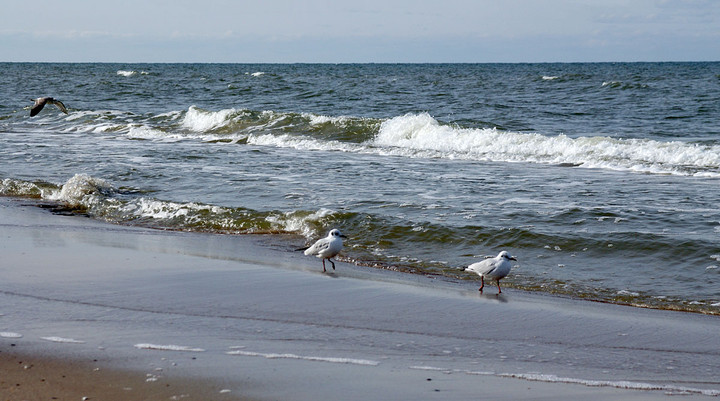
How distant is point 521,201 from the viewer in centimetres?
1098

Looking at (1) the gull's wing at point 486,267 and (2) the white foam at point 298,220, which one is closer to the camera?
(1) the gull's wing at point 486,267

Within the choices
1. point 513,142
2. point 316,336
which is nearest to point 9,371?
point 316,336

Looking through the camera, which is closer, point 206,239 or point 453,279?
point 453,279

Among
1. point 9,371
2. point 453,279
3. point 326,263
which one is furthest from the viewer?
point 326,263

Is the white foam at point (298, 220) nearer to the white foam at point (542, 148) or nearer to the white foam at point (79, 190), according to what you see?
the white foam at point (79, 190)

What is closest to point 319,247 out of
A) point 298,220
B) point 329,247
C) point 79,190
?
point 329,247

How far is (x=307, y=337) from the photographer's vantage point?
5.31 meters

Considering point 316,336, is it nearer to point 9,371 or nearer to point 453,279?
point 9,371

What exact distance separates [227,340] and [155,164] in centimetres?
1082

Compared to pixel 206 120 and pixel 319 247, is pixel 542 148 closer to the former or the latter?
pixel 319 247

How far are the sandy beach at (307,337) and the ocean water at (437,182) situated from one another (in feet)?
3.25

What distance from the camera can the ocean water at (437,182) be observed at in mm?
8242

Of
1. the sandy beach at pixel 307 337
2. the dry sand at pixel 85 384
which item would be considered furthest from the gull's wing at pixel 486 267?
the dry sand at pixel 85 384

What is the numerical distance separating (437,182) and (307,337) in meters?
7.94
